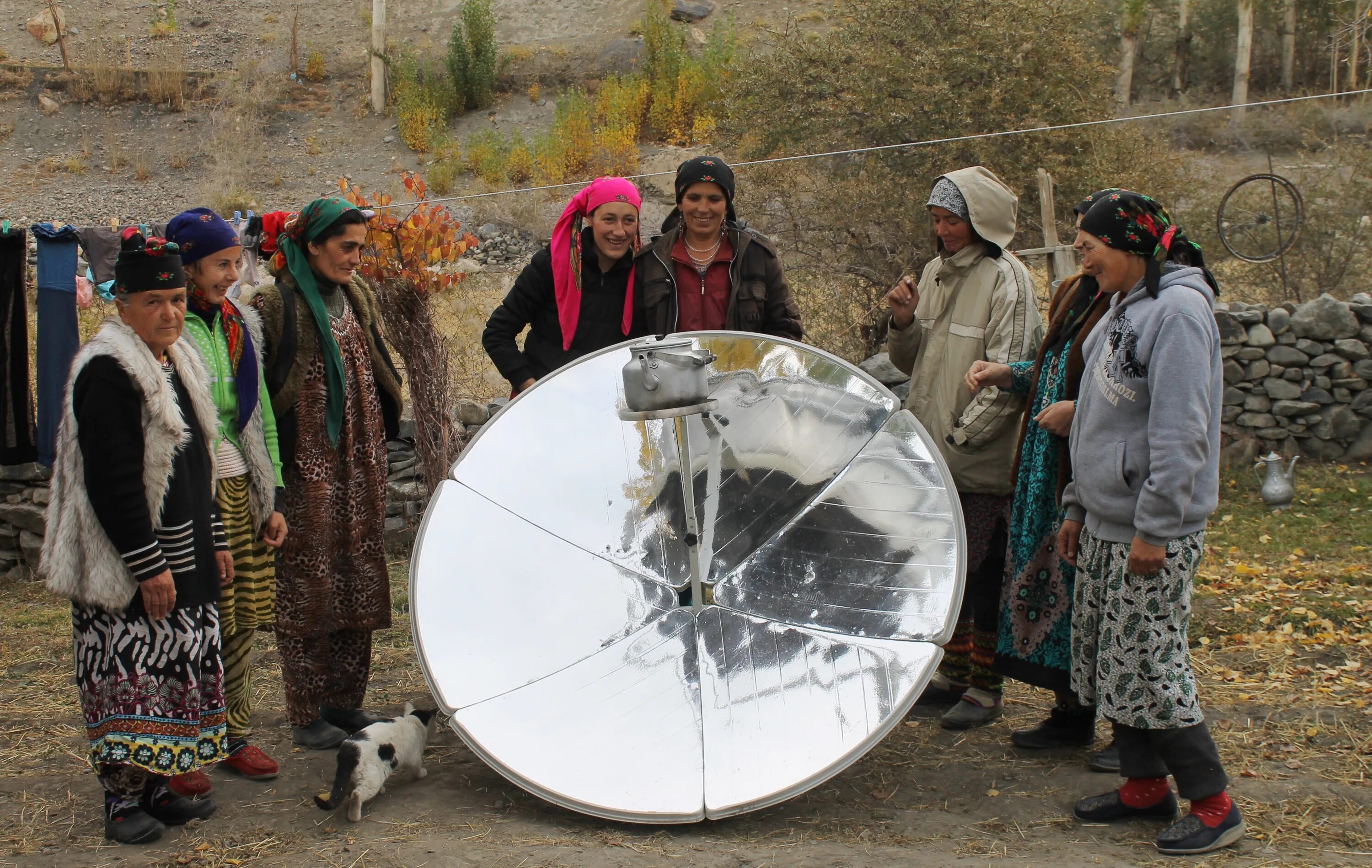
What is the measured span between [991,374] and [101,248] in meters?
3.84

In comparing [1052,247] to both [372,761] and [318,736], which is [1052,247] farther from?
[372,761]

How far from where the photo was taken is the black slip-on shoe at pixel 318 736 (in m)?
3.52

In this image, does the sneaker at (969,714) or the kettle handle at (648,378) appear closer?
the kettle handle at (648,378)

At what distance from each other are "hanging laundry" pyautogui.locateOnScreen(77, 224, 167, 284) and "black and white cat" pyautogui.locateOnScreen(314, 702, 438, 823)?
9.08ft

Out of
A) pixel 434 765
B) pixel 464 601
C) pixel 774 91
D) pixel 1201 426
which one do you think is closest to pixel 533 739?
pixel 464 601

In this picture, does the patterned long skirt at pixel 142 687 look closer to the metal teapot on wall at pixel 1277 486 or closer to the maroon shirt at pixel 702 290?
the maroon shirt at pixel 702 290

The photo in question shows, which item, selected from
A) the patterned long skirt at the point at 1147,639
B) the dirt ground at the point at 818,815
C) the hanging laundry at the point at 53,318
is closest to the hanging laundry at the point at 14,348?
the hanging laundry at the point at 53,318

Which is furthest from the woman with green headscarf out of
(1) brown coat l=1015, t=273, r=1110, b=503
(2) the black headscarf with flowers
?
(2) the black headscarf with flowers

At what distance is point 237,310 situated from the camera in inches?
127

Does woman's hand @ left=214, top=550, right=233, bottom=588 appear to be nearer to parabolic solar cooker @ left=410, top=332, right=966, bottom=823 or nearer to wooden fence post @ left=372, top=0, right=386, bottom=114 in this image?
parabolic solar cooker @ left=410, top=332, right=966, bottom=823

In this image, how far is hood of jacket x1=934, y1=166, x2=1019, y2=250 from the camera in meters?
3.32

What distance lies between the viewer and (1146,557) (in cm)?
258

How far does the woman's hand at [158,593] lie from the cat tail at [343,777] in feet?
1.97

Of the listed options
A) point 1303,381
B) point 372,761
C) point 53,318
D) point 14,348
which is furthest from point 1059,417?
point 1303,381
